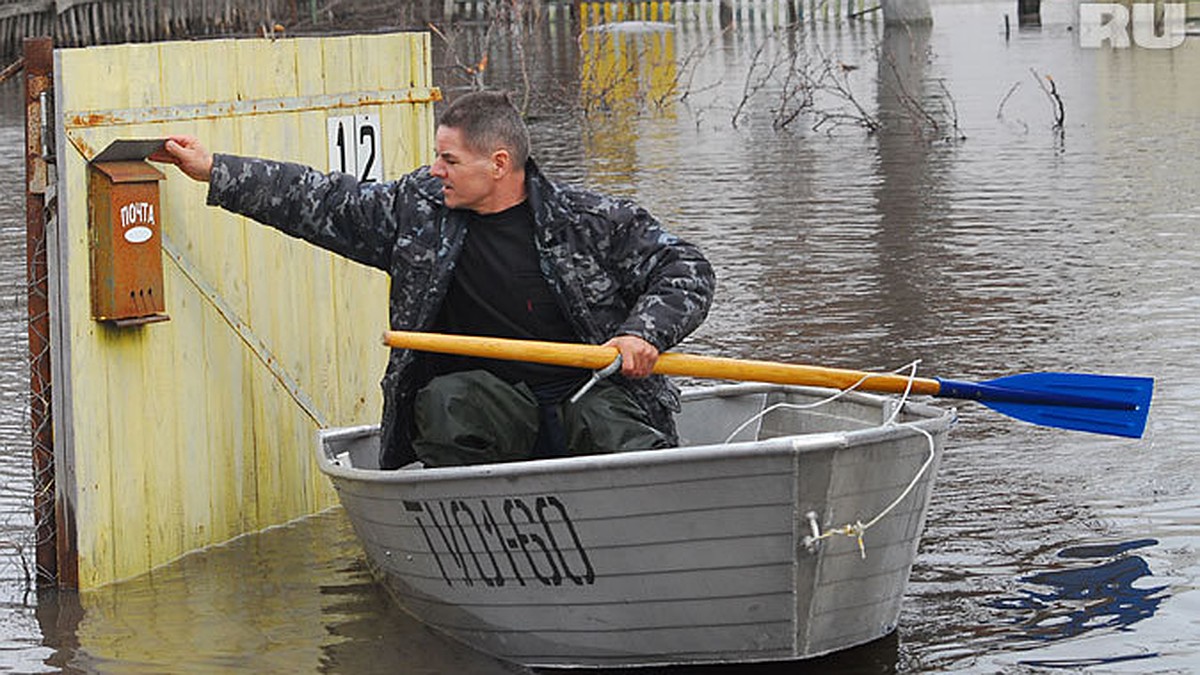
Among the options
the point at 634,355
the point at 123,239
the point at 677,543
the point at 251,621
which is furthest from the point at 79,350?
the point at 677,543

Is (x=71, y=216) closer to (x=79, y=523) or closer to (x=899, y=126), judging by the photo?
(x=79, y=523)

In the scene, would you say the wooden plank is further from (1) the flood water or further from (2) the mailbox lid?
(1) the flood water

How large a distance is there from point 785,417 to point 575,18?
4495 cm

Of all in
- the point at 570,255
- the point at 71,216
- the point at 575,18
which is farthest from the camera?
the point at 575,18

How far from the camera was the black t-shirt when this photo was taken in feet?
21.1

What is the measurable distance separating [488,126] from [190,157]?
1.06m

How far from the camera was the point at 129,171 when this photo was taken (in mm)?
6875

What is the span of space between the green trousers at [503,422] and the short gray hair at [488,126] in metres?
0.66

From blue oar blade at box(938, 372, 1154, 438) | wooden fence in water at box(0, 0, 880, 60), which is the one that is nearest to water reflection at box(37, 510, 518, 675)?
blue oar blade at box(938, 372, 1154, 438)

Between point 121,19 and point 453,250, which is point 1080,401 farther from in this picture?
point 121,19

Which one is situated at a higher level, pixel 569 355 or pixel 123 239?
pixel 123 239

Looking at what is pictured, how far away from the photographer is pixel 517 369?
6477mm

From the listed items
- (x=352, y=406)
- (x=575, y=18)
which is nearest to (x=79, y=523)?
(x=352, y=406)

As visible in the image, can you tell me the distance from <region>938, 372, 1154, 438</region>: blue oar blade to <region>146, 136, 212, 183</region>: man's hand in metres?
2.52
